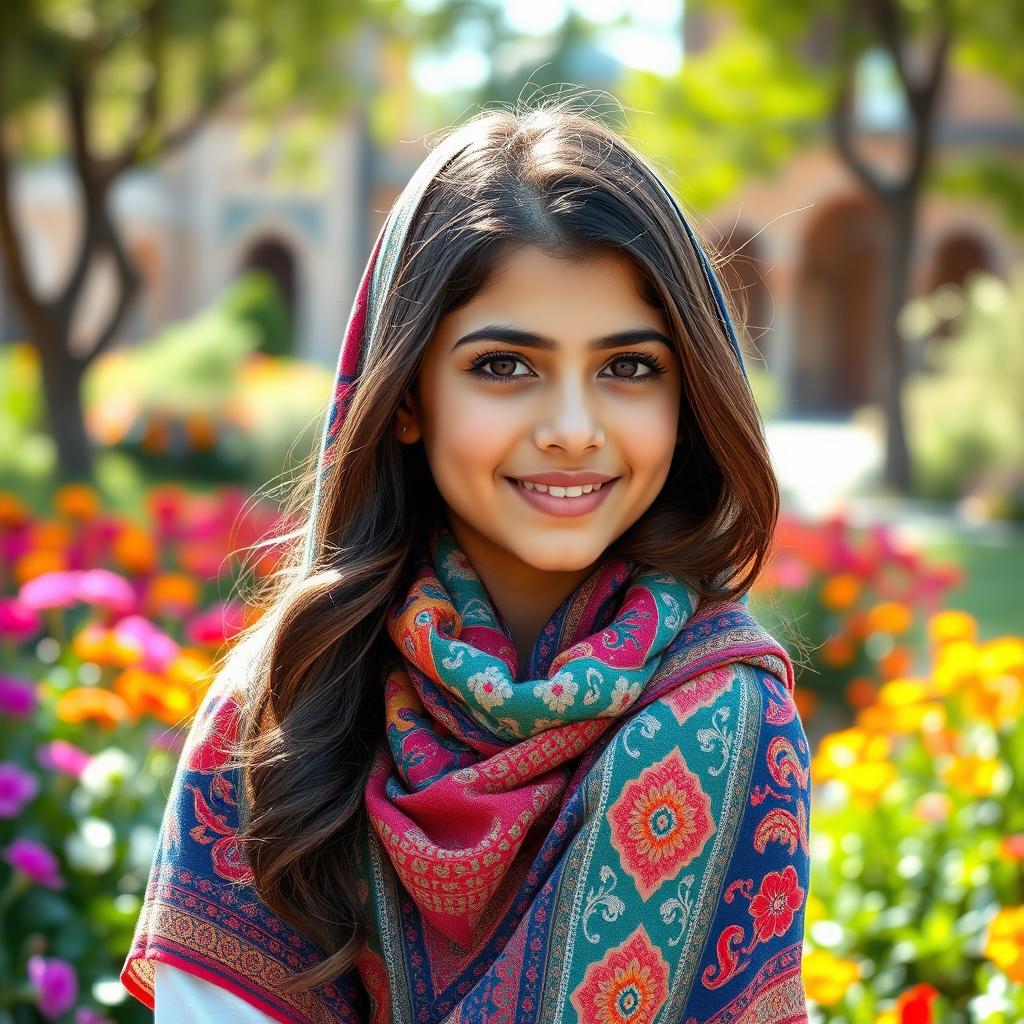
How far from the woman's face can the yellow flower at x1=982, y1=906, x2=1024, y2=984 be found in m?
1.12

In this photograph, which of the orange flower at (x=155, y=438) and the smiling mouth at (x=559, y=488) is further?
the orange flower at (x=155, y=438)

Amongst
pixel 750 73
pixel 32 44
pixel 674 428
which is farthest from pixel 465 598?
pixel 750 73

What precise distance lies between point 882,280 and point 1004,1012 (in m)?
22.3

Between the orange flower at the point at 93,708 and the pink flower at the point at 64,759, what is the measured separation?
0.07 m

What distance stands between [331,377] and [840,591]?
1026 centimetres

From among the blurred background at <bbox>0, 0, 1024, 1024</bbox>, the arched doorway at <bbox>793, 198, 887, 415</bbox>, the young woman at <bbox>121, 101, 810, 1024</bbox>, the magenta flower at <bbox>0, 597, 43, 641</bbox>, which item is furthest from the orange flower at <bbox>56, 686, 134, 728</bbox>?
the arched doorway at <bbox>793, 198, 887, 415</bbox>

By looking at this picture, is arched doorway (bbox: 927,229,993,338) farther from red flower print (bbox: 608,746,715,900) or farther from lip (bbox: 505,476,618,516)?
red flower print (bbox: 608,746,715,900)

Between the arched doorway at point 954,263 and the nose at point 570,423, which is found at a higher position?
the nose at point 570,423

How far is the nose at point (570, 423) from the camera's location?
4.64 ft

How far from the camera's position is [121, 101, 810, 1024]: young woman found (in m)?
1.35

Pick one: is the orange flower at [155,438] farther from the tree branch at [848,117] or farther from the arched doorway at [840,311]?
the arched doorway at [840,311]

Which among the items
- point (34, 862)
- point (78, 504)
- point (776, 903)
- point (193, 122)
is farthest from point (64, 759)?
point (193, 122)

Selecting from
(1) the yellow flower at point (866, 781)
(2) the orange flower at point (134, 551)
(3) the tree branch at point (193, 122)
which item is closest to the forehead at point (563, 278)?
(1) the yellow flower at point (866, 781)

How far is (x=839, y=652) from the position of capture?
17.2ft
